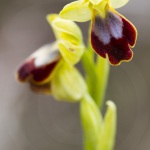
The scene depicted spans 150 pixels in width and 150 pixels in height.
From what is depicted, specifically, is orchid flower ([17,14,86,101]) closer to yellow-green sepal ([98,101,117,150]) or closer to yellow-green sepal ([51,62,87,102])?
yellow-green sepal ([51,62,87,102])

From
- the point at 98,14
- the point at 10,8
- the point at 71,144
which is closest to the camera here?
the point at 98,14

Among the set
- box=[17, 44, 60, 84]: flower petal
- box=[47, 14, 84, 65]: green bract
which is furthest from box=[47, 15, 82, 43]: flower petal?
box=[17, 44, 60, 84]: flower petal

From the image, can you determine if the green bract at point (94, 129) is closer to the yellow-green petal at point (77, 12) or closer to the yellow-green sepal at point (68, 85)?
the yellow-green sepal at point (68, 85)

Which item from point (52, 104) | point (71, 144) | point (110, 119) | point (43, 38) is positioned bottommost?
point (71, 144)

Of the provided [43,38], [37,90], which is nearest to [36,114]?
[43,38]

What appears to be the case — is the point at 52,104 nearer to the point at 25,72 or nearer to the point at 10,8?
the point at 10,8

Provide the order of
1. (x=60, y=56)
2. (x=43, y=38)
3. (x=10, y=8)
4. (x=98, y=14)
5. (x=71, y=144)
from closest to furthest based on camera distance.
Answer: (x=98, y=14)
(x=60, y=56)
(x=71, y=144)
(x=43, y=38)
(x=10, y=8)

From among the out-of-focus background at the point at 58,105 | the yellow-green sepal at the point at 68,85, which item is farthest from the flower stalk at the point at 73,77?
the out-of-focus background at the point at 58,105
